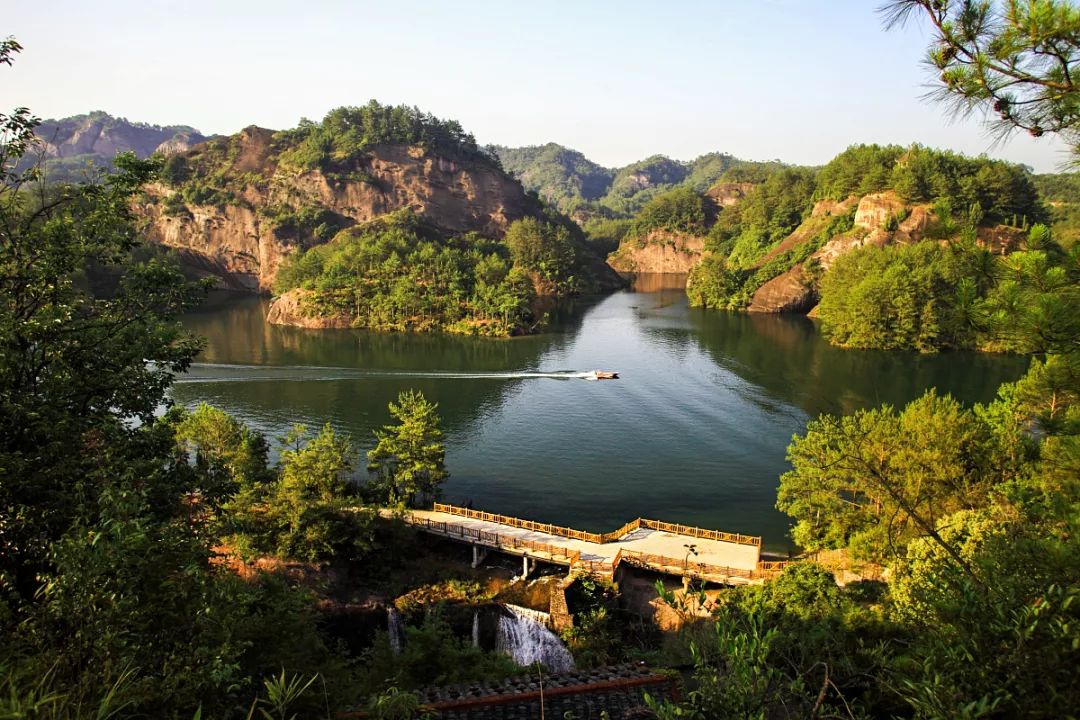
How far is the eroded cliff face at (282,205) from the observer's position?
117062 mm

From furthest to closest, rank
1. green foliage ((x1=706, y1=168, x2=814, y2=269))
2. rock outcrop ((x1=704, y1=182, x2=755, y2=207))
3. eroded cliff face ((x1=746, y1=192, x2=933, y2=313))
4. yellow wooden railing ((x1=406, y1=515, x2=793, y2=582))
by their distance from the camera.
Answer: rock outcrop ((x1=704, y1=182, x2=755, y2=207)), green foliage ((x1=706, y1=168, x2=814, y2=269)), eroded cliff face ((x1=746, y1=192, x2=933, y2=313)), yellow wooden railing ((x1=406, y1=515, x2=793, y2=582))

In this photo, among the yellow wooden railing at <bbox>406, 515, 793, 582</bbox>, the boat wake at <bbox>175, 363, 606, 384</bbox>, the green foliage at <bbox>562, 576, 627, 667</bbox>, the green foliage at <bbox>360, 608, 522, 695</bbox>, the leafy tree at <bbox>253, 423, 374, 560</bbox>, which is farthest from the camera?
the boat wake at <bbox>175, 363, 606, 384</bbox>

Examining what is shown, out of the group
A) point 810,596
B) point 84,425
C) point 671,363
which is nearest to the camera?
point 84,425

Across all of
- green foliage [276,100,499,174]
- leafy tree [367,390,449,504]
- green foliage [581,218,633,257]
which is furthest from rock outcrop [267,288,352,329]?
green foliage [581,218,633,257]

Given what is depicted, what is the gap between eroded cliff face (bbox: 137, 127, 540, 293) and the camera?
384 feet

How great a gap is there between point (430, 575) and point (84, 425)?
16.9 meters

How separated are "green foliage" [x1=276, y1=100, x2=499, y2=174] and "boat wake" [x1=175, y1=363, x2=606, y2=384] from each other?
6975 cm

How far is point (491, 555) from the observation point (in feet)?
91.1

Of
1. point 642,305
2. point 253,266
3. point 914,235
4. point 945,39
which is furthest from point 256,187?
point 945,39

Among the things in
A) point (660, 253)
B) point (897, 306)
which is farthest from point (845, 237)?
point (660, 253)

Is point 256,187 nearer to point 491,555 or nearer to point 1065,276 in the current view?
point 491,555

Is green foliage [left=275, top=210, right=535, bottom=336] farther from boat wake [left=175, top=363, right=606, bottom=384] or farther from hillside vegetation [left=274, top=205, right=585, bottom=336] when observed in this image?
boat wake [left=175, top=363, right=606, bottom=384]

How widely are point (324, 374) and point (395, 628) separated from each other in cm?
3804

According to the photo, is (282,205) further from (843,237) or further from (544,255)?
(843,237)
